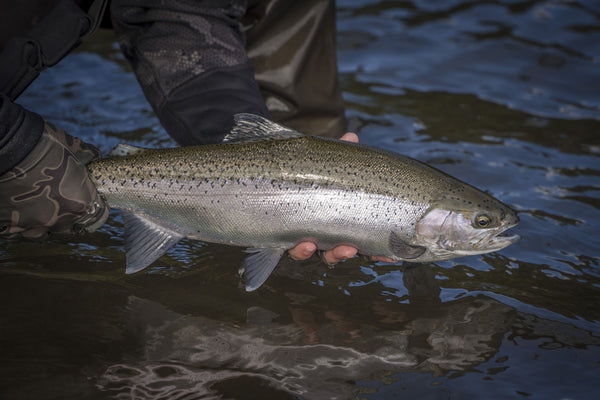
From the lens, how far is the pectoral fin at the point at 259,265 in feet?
10.5

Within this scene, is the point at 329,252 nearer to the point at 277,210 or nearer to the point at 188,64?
→ the point at 277,210

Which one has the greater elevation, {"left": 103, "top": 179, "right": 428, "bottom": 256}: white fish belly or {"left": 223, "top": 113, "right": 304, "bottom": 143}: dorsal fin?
{"left": 223, "top": 113, "right": 304, "bottom": 143}: dorsal fin

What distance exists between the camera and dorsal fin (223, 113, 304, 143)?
316cm

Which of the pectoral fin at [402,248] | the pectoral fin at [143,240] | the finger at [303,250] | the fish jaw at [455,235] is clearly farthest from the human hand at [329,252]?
the pectoral fin at [143,240]

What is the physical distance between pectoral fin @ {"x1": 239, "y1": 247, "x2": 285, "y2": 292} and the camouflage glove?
74cm

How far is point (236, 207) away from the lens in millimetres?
3129

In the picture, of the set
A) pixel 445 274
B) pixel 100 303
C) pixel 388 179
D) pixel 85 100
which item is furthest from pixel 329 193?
pixel 85 100

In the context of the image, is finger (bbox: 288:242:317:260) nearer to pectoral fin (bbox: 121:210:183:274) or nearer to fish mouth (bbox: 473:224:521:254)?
pectoral fin (bbox: 121:210:183:274)

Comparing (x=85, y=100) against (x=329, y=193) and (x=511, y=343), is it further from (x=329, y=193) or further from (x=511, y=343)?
(x=511, y=343)

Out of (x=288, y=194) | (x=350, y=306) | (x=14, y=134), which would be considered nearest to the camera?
(x=14, y=134)

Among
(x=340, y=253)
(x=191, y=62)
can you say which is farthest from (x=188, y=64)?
(x=340, y=253)

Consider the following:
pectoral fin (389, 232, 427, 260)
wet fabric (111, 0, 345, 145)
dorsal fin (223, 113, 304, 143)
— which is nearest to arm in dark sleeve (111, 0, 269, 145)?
wet fabric (111, 0, 345, 145)

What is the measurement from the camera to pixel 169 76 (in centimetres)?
365

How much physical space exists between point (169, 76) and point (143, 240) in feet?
3.17
